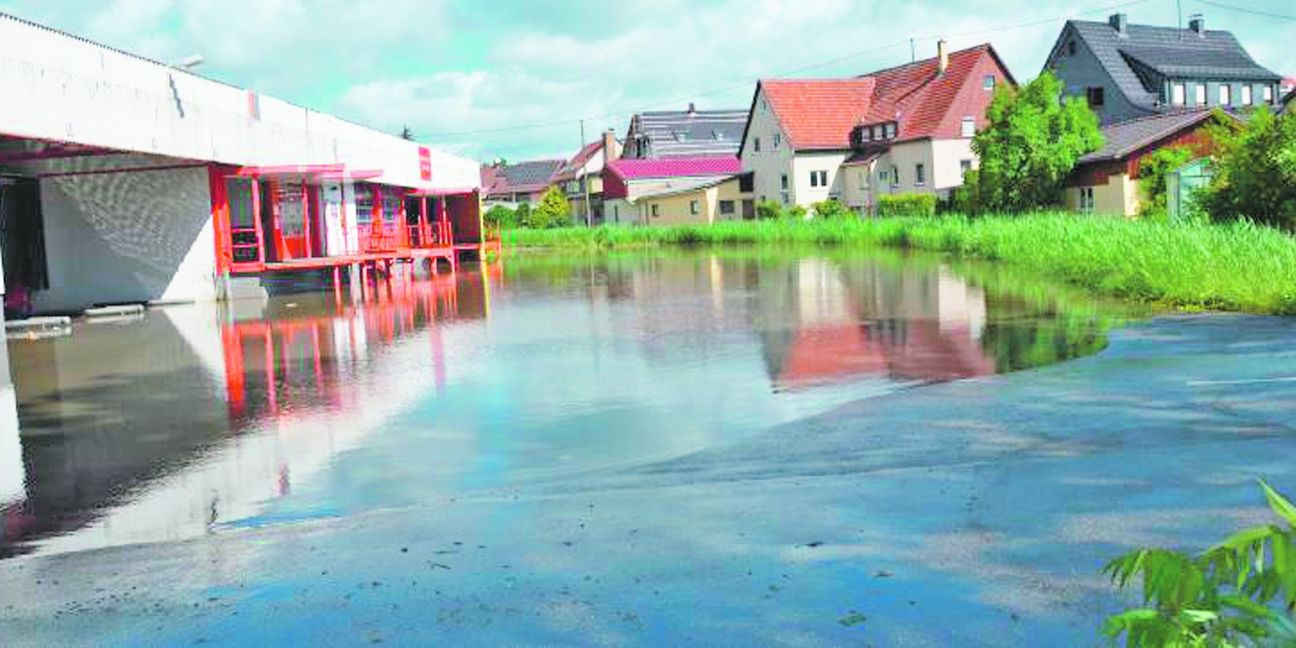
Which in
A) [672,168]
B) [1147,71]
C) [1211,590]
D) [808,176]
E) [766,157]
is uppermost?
[1147,71]

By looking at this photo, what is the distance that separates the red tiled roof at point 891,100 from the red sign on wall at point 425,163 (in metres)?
24.6

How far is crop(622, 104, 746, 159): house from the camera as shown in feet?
304

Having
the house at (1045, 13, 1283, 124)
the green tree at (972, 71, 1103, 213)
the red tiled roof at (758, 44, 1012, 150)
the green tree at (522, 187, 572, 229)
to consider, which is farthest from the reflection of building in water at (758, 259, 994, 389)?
the green tree at (522, 187, 572, 229)

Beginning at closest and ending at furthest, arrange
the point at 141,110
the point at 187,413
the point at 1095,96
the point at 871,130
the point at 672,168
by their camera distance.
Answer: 1. the point at 187,413
2. the point at 141,110
3. the point at 1095,96
4. the point at 871,130
5. the point at 672,168

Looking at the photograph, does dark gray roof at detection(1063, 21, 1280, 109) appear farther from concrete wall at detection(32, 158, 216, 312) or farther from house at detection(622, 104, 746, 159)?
concrete wall at detection(32, 158, 216, 312)

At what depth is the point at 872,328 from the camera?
1603 centimetres

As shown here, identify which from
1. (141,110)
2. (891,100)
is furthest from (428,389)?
(891,100)

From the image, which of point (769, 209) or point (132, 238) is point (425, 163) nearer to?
point (132, 238)

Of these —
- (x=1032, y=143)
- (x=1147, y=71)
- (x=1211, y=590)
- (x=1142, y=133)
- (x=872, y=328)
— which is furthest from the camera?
(x=1147, y=71)

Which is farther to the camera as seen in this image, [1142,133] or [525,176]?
[525,176]

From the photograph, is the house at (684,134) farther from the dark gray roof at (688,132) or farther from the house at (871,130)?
the house at (871,130)

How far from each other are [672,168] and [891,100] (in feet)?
68.8

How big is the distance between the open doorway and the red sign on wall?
2067 cm

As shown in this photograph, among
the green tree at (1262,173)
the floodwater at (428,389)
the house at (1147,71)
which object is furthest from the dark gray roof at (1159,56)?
the floodwater at (428,389)
